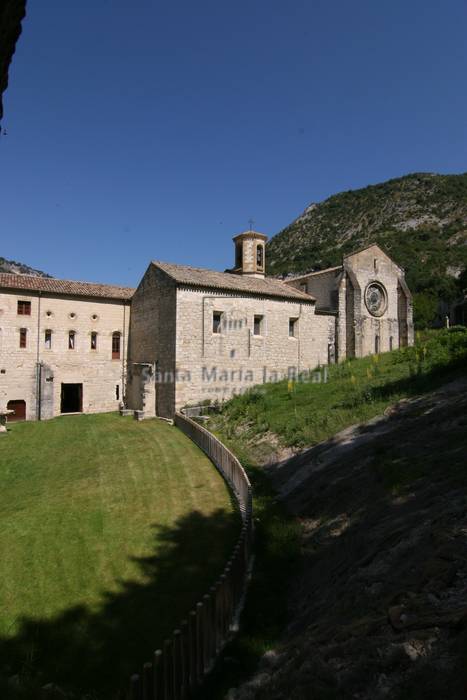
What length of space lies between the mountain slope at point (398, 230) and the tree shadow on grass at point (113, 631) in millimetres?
59135

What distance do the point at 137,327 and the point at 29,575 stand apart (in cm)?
2122

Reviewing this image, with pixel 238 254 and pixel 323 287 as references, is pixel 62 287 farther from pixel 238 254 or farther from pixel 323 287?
pixel 323 287

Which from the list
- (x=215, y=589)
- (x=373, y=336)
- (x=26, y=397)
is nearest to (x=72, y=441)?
(x=26, y=397)

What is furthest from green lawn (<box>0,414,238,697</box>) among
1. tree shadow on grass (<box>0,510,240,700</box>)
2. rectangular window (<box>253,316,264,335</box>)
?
rectangular window (<box>253,316,264,335</box>)

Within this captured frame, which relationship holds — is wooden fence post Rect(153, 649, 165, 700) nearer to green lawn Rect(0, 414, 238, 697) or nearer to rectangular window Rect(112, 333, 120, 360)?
green lawn Rect(0, 414, 238, 697)

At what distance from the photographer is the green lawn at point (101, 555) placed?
6.52 metres

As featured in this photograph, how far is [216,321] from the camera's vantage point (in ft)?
86.2

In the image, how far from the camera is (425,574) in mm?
4938

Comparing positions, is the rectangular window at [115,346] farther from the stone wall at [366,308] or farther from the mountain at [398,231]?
the mountain at [398,231]

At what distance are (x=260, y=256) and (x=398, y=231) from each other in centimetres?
6192

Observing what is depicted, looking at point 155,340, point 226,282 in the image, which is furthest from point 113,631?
point 226,282

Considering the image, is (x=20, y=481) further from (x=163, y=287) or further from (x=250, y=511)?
(x=163, y=287)

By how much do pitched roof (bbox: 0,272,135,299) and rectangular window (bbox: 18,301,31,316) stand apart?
810mm

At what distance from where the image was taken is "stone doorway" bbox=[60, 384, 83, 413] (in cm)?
2944
